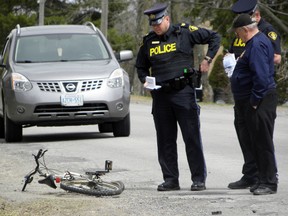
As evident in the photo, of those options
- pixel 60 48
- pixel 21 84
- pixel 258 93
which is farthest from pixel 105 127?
pixel 258 93

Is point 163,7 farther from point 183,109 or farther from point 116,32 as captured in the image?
point 116,32

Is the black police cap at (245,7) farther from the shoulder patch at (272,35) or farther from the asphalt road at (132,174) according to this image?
the asphalt road at (132,174)

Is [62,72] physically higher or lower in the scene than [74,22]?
higher

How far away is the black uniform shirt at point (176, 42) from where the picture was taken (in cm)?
980

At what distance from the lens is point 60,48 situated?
54.5 ft

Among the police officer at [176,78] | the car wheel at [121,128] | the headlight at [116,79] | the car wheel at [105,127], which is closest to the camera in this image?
Result: the police officer at [176,78]

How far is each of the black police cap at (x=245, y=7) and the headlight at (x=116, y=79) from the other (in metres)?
5.98

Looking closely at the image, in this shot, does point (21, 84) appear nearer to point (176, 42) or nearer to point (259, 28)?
point (176, 42)

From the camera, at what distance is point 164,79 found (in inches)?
387

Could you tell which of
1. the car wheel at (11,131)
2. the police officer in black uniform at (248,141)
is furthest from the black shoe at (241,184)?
the car wheel at (11,131)

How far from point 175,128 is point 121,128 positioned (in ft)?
A: 20.6

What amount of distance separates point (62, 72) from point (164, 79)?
19.1ft

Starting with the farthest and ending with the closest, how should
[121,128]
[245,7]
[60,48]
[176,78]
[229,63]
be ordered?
[60,48]
[121,128]
[229,63]
[176,78]
[245,7]

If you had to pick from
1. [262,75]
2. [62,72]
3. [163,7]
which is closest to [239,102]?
[262,75]
